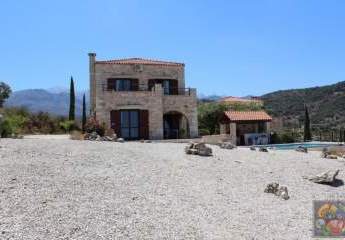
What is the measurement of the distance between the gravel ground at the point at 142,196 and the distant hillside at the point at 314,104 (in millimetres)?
43572

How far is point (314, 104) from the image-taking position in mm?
67812

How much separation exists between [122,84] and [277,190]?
896 inches

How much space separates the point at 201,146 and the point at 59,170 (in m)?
7.02

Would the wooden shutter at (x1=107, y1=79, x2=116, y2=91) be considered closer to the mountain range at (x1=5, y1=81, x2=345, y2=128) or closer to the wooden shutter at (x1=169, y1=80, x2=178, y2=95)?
the wooden shutter at (x1=169, y1=80, x2=178, y2=95)

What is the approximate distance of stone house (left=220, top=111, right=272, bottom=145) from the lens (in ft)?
115

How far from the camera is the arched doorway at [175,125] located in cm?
3575

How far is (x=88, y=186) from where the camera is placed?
Result: 1165cm

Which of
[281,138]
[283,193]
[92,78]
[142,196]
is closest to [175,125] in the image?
[92,78]

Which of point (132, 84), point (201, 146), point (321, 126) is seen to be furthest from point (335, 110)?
point (201, 146)

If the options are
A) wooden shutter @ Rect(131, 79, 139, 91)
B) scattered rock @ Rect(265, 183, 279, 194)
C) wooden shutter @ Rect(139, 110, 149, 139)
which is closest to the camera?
scattered rock @ Rect(265, 183, 279, 194)

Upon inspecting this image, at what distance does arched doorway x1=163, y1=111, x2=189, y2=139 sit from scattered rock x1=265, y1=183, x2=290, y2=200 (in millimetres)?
21754

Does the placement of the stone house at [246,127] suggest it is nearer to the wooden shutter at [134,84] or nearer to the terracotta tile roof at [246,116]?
the terracotta tile roof at [246,116]

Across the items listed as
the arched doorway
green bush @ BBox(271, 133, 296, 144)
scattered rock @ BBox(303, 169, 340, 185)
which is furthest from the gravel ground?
green bush @ BBox(271, 133, 296, 144)

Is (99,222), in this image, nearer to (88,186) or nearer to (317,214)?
(88,186)
